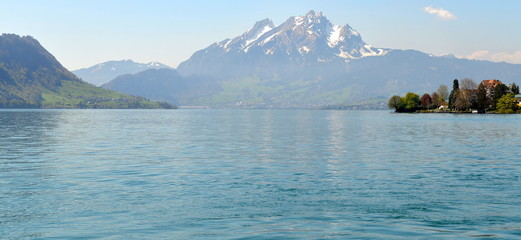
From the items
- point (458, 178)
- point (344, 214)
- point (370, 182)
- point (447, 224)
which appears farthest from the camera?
point (458, 178)

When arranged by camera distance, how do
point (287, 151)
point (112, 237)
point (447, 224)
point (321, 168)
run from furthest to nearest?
point (287, 151) < point (321, 168) < point (447, 224) < point (112, 237)

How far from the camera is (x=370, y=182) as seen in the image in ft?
122

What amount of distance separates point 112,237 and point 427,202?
731 inches

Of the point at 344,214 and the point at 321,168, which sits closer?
the point at 344,214

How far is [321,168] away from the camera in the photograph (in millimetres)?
46031

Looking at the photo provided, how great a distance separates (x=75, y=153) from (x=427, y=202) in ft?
147

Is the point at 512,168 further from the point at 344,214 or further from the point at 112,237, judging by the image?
the point at 112,237

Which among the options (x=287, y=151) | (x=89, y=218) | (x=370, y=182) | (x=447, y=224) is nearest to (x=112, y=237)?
(x=89, y=218)

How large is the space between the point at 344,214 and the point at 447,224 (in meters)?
5.22

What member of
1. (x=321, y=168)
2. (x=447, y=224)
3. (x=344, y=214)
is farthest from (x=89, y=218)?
(x=321, y=168)

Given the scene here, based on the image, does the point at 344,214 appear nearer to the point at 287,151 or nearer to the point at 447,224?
the point at 447,224

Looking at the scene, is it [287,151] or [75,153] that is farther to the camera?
[287,151]

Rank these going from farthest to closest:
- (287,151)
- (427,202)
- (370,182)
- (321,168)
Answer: (287,151), (321,168), (370,182), (427,202)

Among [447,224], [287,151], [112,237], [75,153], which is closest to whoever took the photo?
[112,237]
